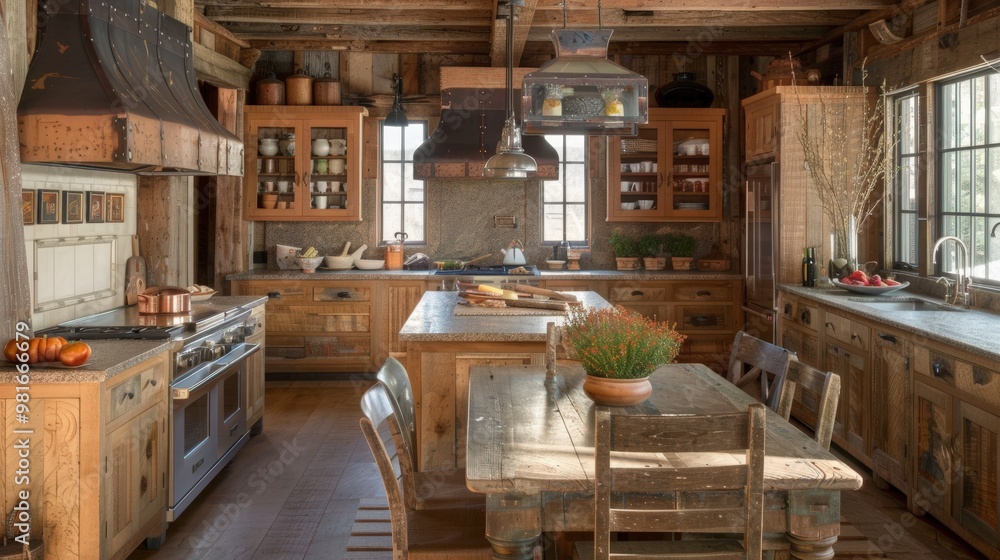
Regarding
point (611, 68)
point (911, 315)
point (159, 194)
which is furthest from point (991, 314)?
point (159, 194)

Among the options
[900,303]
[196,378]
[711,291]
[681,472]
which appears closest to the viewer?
[681,472]

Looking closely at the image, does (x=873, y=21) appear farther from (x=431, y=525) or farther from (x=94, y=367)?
(x=94, y=367)

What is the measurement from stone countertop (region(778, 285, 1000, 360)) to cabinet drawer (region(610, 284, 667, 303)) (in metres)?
2.06

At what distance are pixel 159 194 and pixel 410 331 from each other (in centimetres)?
205

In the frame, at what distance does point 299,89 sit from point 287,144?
0.52m

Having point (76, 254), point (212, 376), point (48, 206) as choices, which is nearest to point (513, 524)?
point (212, 376)

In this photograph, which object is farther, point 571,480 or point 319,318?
point 319,318

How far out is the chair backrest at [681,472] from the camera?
1.84 meters

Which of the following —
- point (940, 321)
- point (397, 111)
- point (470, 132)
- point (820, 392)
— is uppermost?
point (397, 111)

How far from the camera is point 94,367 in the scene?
298 cm

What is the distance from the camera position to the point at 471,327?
13.2ft

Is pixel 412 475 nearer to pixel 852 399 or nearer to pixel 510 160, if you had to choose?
pixel 510 160

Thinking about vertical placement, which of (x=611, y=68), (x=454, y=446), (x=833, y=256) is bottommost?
(x=454, y=446)

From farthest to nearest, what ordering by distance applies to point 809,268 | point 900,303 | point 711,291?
point 711,291 → point 809,268 → point 900,303
